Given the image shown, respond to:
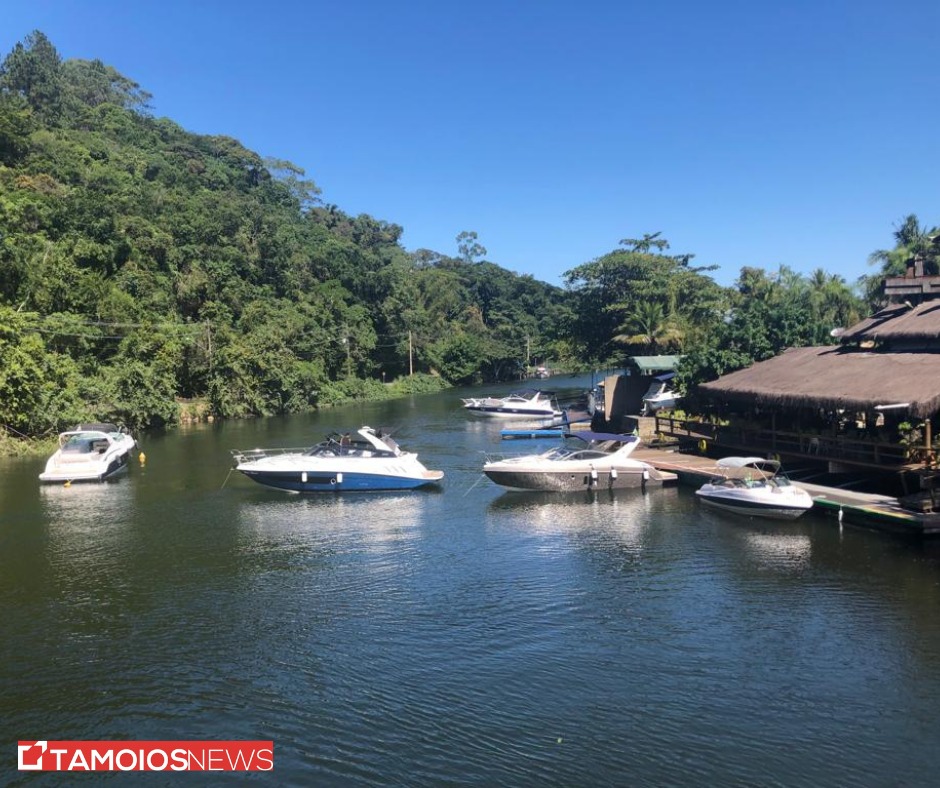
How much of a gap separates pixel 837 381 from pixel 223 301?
5370 centimetres

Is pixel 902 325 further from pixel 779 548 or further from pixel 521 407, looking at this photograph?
pixel 521 407

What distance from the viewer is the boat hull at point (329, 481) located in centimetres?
2631

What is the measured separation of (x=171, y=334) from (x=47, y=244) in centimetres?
971

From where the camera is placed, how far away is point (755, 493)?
71.0 feet

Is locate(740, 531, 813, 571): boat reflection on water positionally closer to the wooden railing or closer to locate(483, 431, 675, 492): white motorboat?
the wooden railing

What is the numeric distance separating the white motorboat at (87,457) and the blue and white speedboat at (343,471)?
670 centimetres

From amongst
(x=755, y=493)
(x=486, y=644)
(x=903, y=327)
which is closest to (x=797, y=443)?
(x=755, y=493)

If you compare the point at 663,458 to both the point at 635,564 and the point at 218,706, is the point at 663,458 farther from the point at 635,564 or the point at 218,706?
the point at 218,706

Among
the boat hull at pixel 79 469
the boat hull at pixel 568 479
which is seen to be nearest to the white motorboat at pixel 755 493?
the boat hull at pixel 568 479

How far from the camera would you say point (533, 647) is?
13.1 metres

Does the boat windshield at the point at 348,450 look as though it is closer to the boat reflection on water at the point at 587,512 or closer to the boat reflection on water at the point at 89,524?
→ the boat reflection on water at the point at 587,512

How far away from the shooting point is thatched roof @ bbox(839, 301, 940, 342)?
80.8ft

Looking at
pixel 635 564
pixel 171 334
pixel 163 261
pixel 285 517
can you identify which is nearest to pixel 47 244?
pixel 171 334

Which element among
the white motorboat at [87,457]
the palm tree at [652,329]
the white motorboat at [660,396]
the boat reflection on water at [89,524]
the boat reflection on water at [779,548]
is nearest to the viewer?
the boat reflection on water at [779,548]
